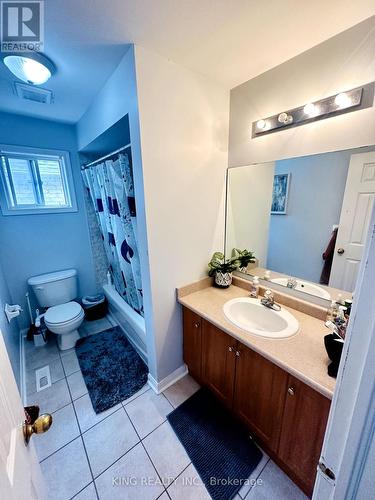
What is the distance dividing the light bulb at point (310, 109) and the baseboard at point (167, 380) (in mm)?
2141

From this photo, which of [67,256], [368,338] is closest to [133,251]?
[67,256]

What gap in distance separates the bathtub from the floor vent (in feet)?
2.51

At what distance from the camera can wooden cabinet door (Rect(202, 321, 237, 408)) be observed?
1.32m

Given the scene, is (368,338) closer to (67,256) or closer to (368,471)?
(368,471)

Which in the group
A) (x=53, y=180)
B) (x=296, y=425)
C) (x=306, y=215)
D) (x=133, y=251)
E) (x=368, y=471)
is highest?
(x=53, y=180)

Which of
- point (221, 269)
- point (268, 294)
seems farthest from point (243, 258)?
point (268, 294)

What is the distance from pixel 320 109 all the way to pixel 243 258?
112cm

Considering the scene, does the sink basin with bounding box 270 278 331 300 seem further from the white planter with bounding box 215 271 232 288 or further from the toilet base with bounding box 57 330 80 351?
the toilet base with bounding box 57 330 80 351

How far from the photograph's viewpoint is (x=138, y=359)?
2.01 meters

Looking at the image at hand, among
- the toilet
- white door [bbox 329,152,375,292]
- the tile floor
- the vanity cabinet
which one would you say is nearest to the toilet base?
the toilet

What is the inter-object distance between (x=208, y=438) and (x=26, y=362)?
1868mm

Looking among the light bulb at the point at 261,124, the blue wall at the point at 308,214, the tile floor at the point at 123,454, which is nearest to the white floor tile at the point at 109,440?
the tile floor at the point at 123,454

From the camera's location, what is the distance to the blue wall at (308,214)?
122 centimetres

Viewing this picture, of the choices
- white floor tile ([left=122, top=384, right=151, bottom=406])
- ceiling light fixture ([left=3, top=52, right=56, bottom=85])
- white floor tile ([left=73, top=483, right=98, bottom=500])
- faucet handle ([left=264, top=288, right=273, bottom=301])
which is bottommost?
white floor tile ([left=122, top=384, right=151, bottom=406])
